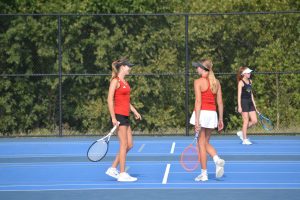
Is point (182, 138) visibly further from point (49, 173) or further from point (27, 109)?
point (49, 173)

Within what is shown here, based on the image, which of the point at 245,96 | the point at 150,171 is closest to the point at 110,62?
the point at 245,96

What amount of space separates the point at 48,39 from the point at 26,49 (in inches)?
27.6

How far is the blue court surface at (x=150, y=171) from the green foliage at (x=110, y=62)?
2.65 meters

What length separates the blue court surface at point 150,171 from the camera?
12242mm

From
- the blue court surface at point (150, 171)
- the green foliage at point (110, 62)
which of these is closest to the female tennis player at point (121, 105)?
the blue court surface at point (150, 171)

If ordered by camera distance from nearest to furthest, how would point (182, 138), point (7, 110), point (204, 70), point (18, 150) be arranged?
point (204, 70) < point (18, 150) < point (182, 138) < point (7, 110)

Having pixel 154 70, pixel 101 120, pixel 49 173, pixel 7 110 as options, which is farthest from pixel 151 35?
pixel 49 173

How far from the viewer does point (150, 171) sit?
50.1 feet

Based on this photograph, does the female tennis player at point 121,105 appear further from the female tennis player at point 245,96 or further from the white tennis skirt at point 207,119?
the female tennis player at point 245,96

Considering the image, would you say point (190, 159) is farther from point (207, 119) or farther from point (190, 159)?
point (207, 119)

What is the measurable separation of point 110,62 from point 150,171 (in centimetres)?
1060

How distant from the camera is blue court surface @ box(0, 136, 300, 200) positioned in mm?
12242

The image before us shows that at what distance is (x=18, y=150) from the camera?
65.5 feet

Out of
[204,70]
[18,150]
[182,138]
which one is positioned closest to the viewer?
[204,70]
